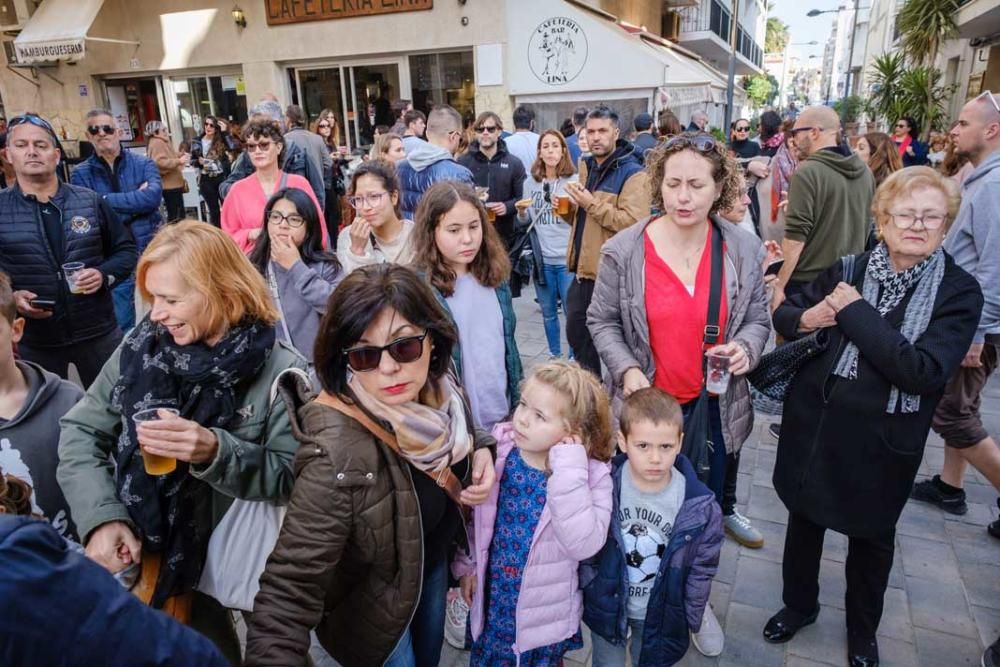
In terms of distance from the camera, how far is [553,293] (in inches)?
224

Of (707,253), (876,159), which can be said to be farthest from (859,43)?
(707,253)

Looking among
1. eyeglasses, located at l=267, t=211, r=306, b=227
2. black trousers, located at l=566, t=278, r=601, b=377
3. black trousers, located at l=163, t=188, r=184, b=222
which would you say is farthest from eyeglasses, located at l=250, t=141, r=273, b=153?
black trousers, located at l=163, t=188, r=184, b=222

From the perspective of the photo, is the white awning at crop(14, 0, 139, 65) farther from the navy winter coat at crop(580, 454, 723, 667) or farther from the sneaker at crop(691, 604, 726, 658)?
the sneaker at crop(691, 604, 726, 658)

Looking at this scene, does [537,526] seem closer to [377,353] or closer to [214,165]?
[377,353]

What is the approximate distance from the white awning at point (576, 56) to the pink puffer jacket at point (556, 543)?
11.1 metres

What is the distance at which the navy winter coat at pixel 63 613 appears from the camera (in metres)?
0.81

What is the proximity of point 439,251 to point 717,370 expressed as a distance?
1286 mm

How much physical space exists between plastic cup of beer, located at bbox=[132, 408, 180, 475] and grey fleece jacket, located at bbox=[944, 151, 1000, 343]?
3355mm

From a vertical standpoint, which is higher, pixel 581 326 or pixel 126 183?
pixel 126 183

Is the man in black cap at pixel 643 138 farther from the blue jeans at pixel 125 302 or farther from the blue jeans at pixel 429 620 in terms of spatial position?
the blue jeans at pixel 125 302

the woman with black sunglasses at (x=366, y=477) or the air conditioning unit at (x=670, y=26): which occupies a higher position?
the air conditioning unit at (x=670, y=26)

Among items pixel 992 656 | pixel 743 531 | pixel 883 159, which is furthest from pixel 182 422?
pixel 883 159

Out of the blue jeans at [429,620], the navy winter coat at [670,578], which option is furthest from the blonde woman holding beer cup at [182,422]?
the navy winter coat at [670,578]

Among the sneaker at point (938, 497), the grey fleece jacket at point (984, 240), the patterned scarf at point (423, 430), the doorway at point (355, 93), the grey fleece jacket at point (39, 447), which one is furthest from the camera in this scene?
the doorway at point (355, 93)
